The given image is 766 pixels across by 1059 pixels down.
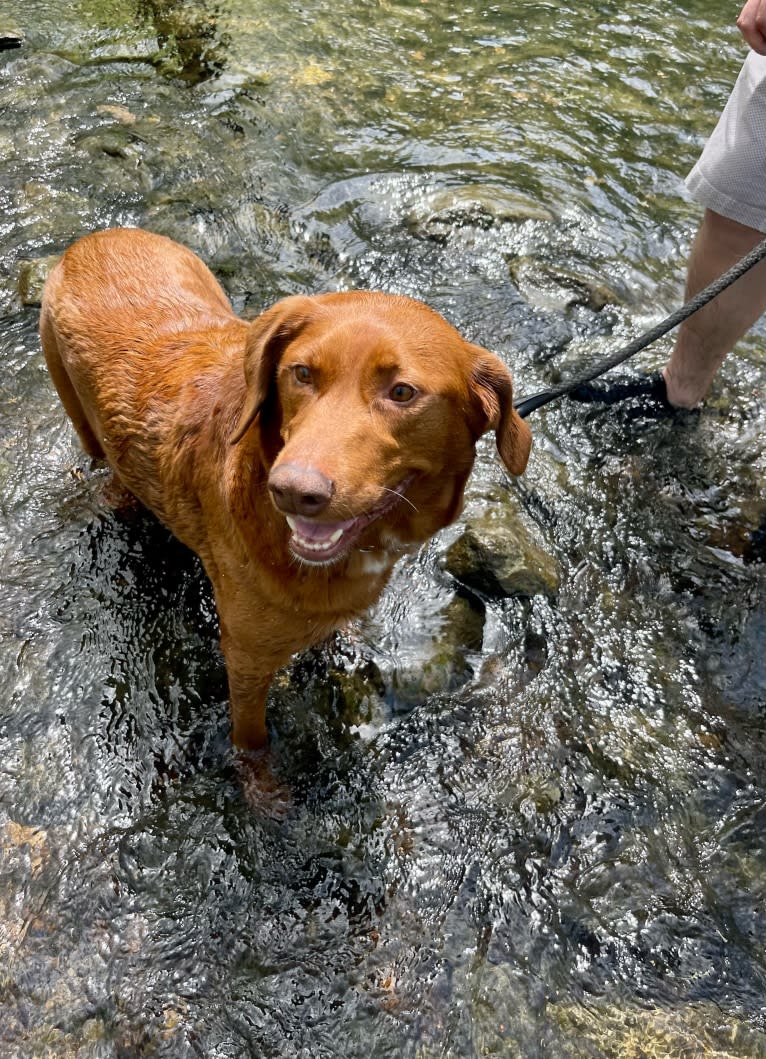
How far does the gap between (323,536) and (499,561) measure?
67.1 inches

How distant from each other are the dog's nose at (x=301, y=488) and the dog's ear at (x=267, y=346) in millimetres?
489

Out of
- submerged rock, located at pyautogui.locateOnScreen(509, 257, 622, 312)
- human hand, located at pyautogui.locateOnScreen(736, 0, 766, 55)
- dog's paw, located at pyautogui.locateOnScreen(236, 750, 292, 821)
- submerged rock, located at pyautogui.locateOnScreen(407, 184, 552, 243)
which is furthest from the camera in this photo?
submerged rock, located at pyautogui.locateOnScreen(407, 184, 552, 243)

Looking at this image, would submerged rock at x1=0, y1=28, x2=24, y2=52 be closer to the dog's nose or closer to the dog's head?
the dog's head

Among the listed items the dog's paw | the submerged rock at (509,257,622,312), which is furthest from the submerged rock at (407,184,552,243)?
the dog's paw

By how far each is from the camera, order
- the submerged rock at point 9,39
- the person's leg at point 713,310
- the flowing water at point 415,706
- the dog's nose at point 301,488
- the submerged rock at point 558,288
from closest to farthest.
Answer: the dog's nose at point 301,488, the flowing water at point 415,706, the person's leg at point 713,310, the submerged rock at point 558,288, the submerged rock at point 9,39

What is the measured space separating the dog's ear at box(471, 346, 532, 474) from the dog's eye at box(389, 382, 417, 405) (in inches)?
12.0

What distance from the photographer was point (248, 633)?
2.83 metres

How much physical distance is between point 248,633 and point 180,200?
13.6 ft

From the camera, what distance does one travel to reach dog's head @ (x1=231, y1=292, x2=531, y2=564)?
87.0 inches

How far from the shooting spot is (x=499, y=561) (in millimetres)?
3834

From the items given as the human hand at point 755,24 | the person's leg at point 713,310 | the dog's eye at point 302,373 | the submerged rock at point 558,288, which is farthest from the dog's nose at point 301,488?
the submerged rock at point 558,288

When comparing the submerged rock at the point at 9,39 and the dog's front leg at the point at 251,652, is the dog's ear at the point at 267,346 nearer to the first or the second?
the dog's front leg at the point at 251,652

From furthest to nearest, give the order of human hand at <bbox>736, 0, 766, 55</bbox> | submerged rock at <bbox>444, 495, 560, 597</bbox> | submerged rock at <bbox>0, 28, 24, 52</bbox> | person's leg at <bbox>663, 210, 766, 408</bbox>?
submerged rock at <bbox>0, 28, 24, 52</bbox>
person's leg at <bbox>663, 210, 766, 408</bbox>
submerged rock at <bbox>444, 495, 560, 597</bbox>
human hand at <bbox>736, 0, 766, 55</bbox>

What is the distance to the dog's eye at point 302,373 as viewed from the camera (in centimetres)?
237
